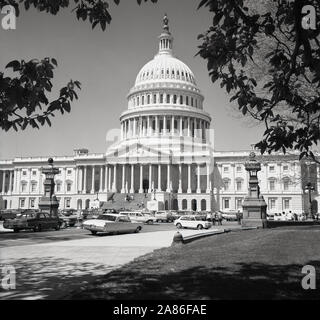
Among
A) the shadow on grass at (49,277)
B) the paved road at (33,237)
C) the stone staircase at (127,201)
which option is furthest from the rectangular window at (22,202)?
the shadow on grass at (49,277)

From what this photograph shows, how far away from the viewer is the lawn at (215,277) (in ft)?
27.8

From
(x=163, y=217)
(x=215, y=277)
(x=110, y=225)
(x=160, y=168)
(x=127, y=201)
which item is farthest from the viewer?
(x=160, y=168)

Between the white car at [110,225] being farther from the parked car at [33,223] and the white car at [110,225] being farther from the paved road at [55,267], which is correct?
the paved road at [55,267]

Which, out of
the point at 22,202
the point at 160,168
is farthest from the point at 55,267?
the point at 22,202

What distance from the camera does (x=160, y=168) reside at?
362ft

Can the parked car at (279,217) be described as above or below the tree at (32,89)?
below

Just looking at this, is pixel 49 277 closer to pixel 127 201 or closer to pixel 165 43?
pixel 127 201

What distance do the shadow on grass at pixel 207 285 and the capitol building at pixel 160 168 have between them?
266 ft

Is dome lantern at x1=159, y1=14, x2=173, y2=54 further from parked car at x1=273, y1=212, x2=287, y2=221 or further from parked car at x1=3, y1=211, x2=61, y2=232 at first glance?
parked car at x1=3, y1=211, x2=61, y2=232

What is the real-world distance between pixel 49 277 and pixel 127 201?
84850 millimetres

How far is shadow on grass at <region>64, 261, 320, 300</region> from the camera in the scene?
328 inches

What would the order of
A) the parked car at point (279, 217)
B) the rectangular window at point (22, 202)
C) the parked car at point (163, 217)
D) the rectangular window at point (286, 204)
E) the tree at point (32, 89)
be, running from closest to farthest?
the tree at point (32, 89), the parked car at point (163, 217), the parked car at point (279, 217), the rectangular window at point (286, 204), the rectangular window at point (22, 202)
